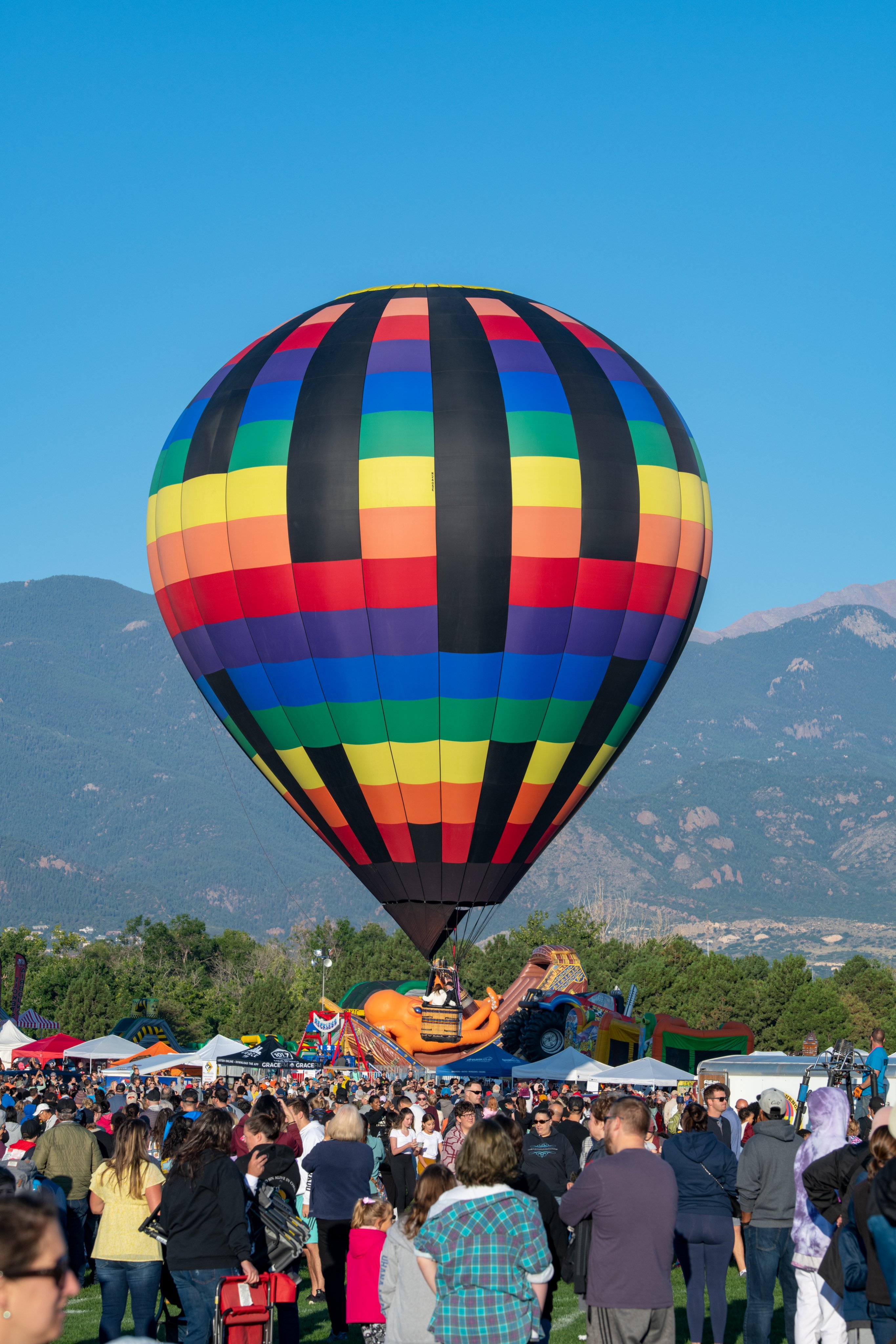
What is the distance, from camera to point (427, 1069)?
32438 mm

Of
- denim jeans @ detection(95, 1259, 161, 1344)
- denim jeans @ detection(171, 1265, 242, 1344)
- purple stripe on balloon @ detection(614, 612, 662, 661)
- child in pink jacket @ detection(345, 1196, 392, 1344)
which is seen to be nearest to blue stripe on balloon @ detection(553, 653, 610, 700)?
purple stripe on balloon @ detection(614, 612, 662, 661)

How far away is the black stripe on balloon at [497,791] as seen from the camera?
24.7m

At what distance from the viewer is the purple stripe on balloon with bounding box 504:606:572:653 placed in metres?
23.8

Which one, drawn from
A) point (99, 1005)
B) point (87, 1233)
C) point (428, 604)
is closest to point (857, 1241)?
point (87, 1233)

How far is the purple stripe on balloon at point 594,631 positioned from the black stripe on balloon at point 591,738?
0.36 meters

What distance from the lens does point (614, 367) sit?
26.0 meters

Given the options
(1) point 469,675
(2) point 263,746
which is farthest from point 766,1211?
(2) point 263,746

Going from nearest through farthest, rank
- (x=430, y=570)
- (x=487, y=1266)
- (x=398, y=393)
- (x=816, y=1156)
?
(x=487, y=1266), (x=816, y=1156), (x=430, y=570), (x=398, y=393)

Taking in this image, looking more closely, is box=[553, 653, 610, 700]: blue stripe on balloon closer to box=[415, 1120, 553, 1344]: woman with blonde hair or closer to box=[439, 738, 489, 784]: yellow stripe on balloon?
box=[439, 738, 489, 784]: yellow stripe on balloon

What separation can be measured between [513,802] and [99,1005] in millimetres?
82132

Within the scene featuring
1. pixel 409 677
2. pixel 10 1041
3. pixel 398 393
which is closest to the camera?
pixel 409 677

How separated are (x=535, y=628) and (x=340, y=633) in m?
3.01

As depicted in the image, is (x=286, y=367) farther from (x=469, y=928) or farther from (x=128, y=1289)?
(x=128, y=1289)

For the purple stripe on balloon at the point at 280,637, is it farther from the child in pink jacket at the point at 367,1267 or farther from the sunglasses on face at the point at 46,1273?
the sunglasses on face at the point at 46,1273
